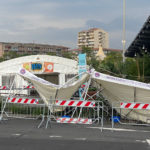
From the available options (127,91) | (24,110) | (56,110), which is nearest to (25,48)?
(24,110)

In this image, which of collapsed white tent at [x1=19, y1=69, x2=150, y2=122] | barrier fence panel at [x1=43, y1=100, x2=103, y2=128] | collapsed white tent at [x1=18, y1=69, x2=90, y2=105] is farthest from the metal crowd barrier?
collapsed white tent at [x1=19, y1=69, x2=150, y2=122]

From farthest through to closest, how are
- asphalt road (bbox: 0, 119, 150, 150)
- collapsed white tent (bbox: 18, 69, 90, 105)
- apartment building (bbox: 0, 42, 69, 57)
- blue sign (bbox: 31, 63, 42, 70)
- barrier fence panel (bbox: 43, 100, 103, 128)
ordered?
apartment building (bbox: 0, 42, 69, 57), blue sign (bbox: 31, 63, 42, 70), collapsed white tent (bbox: 18, 69, 90, 105), barrier fence panel (bbox: 43, 100, 103, 128), asphalt road (bbox: 0, 119, 150, 150)

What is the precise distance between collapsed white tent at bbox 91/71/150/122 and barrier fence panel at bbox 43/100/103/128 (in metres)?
0.85

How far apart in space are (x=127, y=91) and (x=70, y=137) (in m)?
3.50

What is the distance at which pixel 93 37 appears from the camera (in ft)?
536

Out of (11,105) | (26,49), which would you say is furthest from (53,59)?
(26,49)

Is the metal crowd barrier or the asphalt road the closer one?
the asphalt road

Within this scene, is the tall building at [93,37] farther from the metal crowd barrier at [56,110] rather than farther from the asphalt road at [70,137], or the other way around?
the asphalt road at [70,137]

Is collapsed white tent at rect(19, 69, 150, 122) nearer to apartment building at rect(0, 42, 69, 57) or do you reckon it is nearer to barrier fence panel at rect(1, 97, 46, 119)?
barrier fence panel at rect(1, 97, 46, 119)

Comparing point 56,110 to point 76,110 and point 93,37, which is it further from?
point 93,37

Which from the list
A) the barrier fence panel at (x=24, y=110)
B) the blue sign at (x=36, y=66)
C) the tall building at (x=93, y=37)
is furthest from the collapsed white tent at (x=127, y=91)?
the tall building at (x=93, y=37)

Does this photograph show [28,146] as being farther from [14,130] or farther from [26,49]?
[26,49]

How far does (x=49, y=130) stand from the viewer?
29.2 ft

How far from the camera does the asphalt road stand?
22.0 feet
